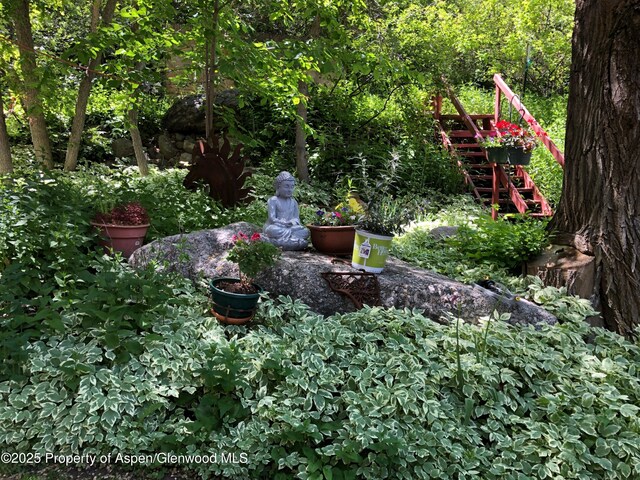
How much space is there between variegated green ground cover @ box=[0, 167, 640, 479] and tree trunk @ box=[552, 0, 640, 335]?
0.79 metres

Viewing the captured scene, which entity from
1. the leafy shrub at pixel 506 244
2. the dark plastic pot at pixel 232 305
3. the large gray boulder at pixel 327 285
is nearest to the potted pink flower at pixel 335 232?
the large gray boulder at pixel 327 285

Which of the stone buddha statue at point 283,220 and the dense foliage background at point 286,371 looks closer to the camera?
the dense foliage background at point 286,371

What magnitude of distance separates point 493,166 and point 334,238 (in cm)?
494

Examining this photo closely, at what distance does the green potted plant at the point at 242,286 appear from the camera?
11.9ft

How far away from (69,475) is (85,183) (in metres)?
4.34

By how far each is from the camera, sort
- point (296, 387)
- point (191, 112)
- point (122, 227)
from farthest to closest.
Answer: point (191, 112) → point (122, 227) → point (296, 387)

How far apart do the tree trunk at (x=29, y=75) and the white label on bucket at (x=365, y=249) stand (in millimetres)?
4017

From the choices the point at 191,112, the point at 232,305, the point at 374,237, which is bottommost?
the point at 232,305

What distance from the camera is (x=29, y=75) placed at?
626 centimetres

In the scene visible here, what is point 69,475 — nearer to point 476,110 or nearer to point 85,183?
point 85,183

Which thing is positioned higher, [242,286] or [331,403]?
[242,286]

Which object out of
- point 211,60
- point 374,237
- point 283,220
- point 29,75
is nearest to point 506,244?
point 374,237

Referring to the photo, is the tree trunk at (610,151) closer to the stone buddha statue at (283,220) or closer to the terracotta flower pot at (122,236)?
the stone buddha statue at (283,220)

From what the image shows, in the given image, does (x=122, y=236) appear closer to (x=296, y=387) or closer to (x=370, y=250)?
(x=370, y=250)
